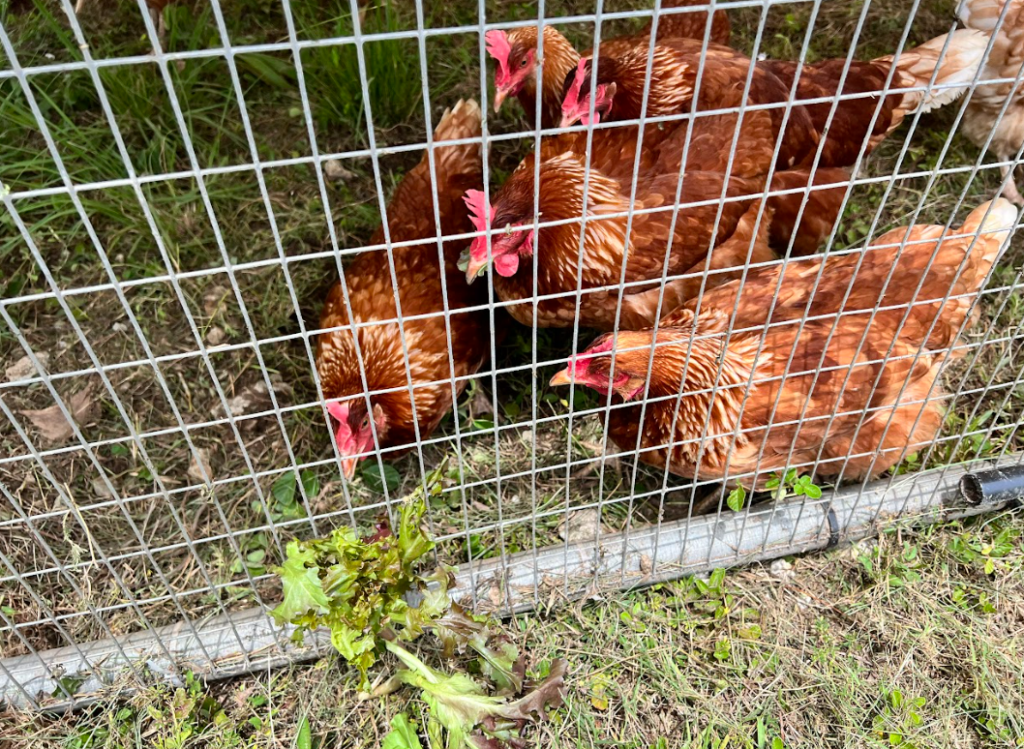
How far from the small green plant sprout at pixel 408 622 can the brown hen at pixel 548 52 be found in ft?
5.59

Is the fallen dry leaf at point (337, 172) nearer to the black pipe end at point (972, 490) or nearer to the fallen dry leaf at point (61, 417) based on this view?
the fallen dry leaf at point (61, 417)

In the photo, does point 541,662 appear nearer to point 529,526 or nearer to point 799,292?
point 529,526

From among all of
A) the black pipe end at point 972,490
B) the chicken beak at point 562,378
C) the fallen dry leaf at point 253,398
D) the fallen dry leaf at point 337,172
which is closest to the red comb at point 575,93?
the fallen dry leaf at point 337,172

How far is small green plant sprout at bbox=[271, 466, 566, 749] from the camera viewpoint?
1674mm

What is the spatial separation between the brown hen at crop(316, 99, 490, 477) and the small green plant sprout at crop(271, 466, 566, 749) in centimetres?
49

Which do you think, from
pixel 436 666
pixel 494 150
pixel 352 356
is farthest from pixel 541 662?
pixel 494 150

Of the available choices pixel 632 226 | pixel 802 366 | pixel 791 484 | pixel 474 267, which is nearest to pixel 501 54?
pixel 632 226

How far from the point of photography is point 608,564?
211cm

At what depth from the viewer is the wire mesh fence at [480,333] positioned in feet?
6.49

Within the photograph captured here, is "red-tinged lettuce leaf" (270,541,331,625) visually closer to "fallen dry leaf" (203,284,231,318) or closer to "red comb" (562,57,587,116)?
"fallen dry leaf" (203,284,231,318)

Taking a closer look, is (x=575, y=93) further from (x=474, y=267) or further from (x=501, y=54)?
(x=474, y=267)

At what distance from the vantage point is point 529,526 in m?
2.29

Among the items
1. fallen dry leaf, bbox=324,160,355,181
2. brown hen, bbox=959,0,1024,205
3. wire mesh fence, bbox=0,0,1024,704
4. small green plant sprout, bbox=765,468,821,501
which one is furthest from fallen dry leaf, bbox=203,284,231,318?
brown hen, bbox=959,0,1024,205

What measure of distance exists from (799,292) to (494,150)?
148cm
